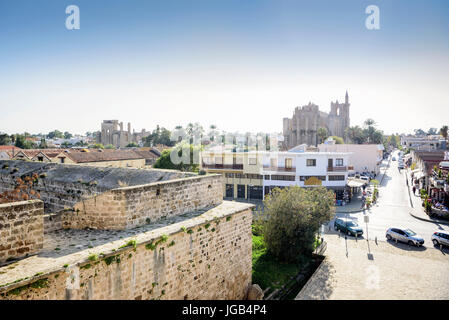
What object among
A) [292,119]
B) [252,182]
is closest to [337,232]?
[252,182]

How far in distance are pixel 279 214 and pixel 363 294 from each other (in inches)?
188

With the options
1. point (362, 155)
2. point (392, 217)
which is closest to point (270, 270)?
point (392, 217)

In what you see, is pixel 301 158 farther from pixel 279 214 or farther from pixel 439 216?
pixel 279 214

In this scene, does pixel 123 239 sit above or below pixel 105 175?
below

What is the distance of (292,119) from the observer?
3750 inches

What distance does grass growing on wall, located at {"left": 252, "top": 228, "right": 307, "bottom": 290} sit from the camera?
1191 centimetres

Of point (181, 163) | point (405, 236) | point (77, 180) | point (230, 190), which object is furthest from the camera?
point (230, 190)

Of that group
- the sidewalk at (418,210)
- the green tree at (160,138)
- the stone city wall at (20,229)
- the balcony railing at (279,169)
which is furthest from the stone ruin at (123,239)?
the green tree at (160,138)

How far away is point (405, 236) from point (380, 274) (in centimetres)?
564

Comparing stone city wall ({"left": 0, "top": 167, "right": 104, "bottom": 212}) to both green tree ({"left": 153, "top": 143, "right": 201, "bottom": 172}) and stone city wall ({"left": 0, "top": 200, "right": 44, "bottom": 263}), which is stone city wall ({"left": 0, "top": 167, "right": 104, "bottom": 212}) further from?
green tree ({"left": 153, "top": 143, "right": 201, "bottom": 172})

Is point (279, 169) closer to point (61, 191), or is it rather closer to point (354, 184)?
point (354, 184)

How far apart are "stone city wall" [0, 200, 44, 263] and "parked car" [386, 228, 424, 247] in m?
18.6

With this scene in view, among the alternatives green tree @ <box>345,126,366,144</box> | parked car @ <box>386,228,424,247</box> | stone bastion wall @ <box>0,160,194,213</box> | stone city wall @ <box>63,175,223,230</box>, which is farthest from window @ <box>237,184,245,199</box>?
green tree @ <box>345,126,366,144</box>

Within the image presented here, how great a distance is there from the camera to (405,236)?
55.4ft
